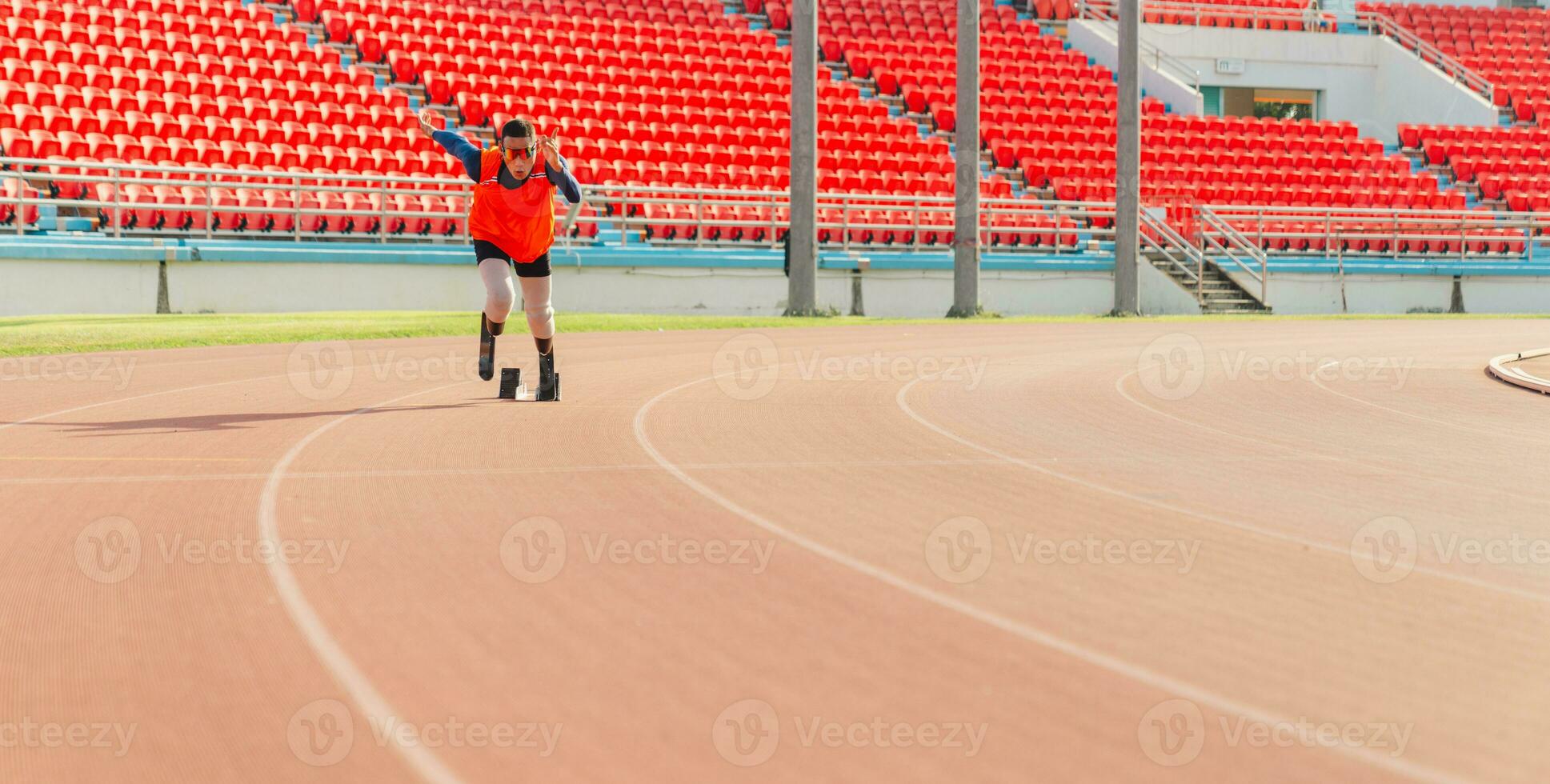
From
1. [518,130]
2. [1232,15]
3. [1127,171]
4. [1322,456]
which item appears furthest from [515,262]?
[1232,15]

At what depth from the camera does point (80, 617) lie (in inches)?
185

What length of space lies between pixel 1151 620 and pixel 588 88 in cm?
2601

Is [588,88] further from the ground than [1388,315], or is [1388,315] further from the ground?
[588,88]

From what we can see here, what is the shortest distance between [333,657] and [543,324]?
6.89m

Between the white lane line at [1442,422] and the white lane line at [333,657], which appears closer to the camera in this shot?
the white lane line at [333,657]

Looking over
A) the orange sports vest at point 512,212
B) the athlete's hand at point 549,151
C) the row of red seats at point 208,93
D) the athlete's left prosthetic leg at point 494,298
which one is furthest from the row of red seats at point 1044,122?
the athlete's hand at point 549,151

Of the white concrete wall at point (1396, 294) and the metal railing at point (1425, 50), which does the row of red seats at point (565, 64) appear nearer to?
the white concrete wall at point (1396, 294)

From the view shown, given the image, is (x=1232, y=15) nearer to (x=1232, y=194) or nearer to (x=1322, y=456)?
(x=1232, y=194)

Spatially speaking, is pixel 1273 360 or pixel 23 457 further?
pixel 1273 360

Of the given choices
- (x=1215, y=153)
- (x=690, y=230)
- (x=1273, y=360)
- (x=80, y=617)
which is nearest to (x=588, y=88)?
(x=690, y=230)

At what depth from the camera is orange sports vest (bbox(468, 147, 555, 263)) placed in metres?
10.5

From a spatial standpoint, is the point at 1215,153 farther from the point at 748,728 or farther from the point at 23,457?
the point at 748,728

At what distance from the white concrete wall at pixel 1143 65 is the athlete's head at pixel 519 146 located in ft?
97.7

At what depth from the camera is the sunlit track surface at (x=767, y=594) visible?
3.56 meters
